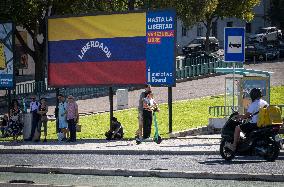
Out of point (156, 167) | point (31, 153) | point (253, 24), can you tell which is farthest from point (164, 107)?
point (253, 24)

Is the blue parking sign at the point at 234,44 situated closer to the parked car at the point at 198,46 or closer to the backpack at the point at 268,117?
the backpack at the point at 268,117

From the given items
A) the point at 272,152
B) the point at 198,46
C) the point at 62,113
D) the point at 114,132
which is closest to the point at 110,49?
the point at 62,113

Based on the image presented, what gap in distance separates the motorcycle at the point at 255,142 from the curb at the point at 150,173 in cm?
290

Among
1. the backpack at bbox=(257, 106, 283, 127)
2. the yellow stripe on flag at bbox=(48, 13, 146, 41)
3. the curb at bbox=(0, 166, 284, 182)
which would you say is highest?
the yellow stripe on flag at bbox=(48, 13, 146, 41)

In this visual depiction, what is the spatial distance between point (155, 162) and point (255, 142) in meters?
2.47

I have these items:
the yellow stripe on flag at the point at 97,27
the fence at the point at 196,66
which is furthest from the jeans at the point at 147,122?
the fence at the point at 196,66

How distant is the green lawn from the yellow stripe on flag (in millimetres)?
3648

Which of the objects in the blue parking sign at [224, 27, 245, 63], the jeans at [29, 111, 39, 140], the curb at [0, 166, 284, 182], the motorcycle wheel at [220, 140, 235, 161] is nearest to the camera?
the curb at [0, 166, 284, 182]

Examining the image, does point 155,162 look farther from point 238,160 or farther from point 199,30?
point 199,30

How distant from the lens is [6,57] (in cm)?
2845

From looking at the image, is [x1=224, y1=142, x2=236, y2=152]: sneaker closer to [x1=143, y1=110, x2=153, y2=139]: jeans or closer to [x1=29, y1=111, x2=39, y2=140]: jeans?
[x1=143, y1=110, x2=153, y2=139]: jeans

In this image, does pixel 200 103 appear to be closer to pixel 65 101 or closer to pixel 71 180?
pixel 65 101

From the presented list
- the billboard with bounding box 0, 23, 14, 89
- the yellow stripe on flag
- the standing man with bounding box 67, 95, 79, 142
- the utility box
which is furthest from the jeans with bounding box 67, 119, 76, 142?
the utility box

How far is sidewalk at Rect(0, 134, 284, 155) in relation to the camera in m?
20.0
